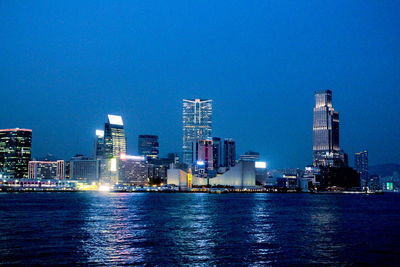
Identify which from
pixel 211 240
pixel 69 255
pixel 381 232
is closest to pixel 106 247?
pixel 69 255

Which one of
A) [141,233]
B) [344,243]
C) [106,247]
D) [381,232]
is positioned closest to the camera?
[106,247]

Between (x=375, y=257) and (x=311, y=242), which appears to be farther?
(x=311, y=242)

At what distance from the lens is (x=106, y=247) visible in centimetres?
3119

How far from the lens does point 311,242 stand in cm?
3447

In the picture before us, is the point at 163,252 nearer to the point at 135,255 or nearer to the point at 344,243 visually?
the point at 135,255

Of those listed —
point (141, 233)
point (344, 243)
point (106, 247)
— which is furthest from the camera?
point (141, 233)

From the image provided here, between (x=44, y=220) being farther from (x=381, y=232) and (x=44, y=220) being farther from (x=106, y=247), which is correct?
(x=381, y=232)

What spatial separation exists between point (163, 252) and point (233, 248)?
176 inches

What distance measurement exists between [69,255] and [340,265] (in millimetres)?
14011

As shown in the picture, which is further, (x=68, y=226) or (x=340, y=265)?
(x=68, y=226)

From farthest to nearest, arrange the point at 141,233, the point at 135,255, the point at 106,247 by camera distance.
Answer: the point at 141,233 → the point at 106,247 → the point at 135,255

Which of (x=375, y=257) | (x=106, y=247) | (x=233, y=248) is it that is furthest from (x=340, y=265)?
(x=106, y=247)

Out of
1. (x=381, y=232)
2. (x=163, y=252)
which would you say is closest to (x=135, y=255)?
(x=163, y=252)

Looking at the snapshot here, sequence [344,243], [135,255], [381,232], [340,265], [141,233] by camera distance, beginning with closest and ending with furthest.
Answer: [340,265] → [135,255] → [344,243] → [141,233] → [381,232]
